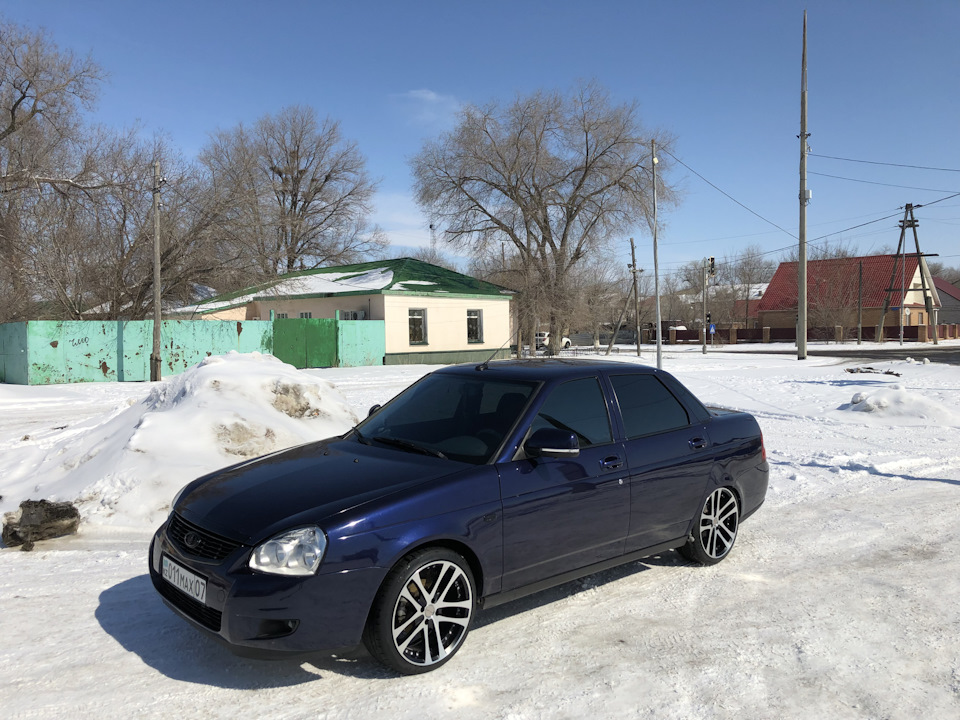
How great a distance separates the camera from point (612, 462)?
175 inches

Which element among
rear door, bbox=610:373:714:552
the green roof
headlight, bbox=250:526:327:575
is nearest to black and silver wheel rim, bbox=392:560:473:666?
headlight, bbox=250:526:327:575

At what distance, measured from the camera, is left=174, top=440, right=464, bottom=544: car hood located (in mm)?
3426

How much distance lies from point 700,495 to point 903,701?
189cm

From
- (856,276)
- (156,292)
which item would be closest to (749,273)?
(856,276)

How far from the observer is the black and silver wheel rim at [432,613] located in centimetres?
348

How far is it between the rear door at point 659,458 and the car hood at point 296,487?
137 cm

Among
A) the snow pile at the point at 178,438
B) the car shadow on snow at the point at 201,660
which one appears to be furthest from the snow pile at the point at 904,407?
the car shadow on snow at the point at 201,660

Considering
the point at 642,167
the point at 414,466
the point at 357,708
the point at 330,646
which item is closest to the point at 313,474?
the point at 414,466

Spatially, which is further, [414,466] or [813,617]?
[813,617]

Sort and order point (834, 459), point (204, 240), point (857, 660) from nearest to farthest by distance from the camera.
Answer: point (857, 660) < point (834, 459) < point (204, 240)

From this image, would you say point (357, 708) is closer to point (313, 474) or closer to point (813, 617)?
point (313, 474)

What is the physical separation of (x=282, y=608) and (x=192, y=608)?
60 centimetres

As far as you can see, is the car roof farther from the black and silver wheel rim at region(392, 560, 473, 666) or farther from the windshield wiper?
the black and silver wheel rim at region(392, 560, 473, 666)

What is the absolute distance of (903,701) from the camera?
3291 millimetres
